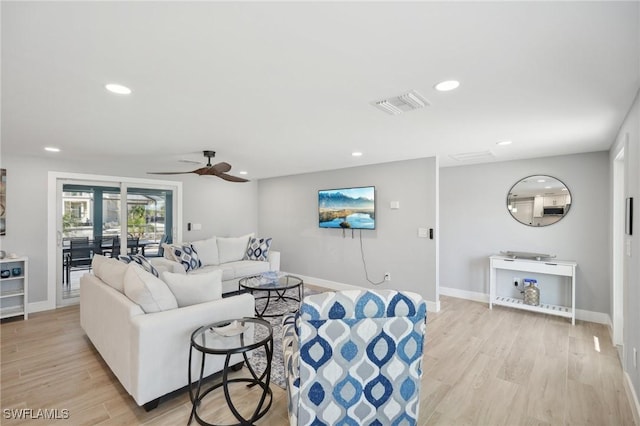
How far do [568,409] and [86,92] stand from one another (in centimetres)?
421

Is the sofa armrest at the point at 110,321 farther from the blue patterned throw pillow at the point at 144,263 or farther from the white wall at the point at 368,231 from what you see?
the white wall at the point at 368,231

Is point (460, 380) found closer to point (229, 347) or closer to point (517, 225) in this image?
point (229, 347)

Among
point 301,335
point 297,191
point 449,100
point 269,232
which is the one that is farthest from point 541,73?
point 269,232

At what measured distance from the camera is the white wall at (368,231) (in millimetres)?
4680

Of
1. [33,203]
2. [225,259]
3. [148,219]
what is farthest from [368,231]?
[33,203]

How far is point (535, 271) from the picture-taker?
422 cm

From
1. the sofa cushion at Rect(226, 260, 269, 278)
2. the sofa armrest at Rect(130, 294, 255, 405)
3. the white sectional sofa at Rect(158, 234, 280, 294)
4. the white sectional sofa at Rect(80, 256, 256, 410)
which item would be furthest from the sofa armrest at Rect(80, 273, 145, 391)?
the sofa cushion at Rect(226, 260, 269, 278)

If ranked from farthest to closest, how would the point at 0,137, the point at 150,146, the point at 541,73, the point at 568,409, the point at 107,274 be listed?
the point at 150,146, the point at 0,137, the point at 107,274, the point at 568,409, the point at 541,73

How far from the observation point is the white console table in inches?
158

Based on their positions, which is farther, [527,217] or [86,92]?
[527,217]

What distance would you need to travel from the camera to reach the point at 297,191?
21.4ft

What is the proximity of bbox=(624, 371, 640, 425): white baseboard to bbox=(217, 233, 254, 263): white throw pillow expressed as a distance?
5.44m

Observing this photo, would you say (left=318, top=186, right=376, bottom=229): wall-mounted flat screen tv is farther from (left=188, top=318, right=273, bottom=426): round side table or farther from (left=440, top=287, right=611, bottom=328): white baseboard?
(left=188, top=318, right=273, bottom=426): round side table

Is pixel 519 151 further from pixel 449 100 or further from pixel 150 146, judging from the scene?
pixel 150 146
